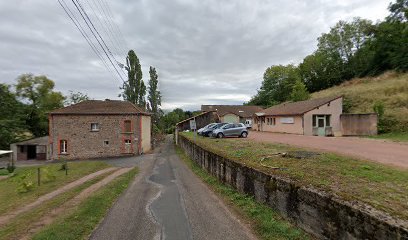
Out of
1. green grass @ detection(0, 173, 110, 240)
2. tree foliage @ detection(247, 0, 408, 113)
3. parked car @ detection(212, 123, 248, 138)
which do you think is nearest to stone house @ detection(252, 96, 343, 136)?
parked car @ detection(212, 123, 248, 138)

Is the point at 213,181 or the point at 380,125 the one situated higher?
the point at 380,125

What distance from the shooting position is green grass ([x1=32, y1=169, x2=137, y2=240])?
6.90 m

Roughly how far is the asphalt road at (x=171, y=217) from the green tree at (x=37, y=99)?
44.1 metres

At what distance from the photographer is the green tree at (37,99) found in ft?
155

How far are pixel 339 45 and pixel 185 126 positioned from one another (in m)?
45.0

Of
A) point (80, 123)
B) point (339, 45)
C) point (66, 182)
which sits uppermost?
point (339, 45)

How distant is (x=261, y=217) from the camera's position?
746 centimetres

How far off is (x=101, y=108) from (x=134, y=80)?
11481mm

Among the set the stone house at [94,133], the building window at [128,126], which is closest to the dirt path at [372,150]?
the stone house at [94,133]

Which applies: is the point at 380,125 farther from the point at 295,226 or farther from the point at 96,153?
the point at 96,153

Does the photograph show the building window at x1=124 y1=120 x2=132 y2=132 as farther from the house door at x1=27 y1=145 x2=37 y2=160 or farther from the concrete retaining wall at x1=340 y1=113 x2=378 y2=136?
the concrete retaining wall at x1=340 y1=113 x2=378 y2=136

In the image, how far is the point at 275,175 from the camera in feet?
25.3

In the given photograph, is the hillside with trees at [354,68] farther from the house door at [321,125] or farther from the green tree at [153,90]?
the green tree at [153,90]

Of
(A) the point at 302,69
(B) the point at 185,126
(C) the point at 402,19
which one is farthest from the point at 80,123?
(C) the point at 402,19
